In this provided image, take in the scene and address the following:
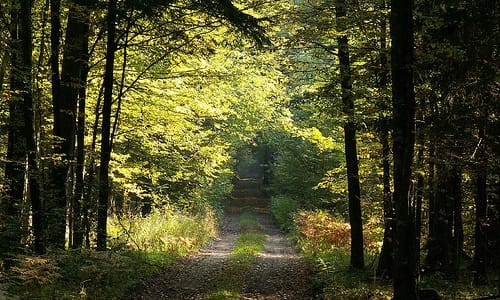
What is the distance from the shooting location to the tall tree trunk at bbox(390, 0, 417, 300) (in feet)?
21.4

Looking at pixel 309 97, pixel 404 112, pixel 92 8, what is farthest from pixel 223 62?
pixel 404 112

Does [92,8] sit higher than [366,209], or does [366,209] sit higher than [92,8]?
[92,8]

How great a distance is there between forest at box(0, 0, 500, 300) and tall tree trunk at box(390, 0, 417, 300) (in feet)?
0.06

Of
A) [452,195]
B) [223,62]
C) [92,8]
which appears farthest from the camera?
[223,62]

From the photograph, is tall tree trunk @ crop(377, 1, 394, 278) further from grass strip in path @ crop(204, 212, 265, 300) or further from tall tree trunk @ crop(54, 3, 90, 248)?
tall tree trunk @ crop(54, 3, 90, 248)

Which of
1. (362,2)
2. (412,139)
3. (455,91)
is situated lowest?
(412,139)

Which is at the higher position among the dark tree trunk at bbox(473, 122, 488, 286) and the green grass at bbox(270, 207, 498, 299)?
the dark tree trunk at bbox(473, 122, 488, 286)

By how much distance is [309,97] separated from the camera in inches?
432

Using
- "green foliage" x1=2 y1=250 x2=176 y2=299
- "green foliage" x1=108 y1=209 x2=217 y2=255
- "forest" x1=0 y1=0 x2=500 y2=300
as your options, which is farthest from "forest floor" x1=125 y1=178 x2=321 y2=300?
"green foliage" x1=108 y1=209 x2=217 y2=255

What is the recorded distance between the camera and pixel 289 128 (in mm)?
19359

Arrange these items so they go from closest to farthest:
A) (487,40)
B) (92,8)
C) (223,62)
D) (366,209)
→ 1. (487,40)
2. (92,8)
3. (366,209)
4. (223,62)

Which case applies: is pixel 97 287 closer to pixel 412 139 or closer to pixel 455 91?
pixel 412 139

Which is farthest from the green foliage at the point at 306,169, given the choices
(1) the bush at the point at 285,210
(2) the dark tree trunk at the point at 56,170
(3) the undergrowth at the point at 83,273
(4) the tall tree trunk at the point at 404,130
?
(4) the tall tree trunk at the point at 404,130

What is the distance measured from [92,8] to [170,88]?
16.2ft
